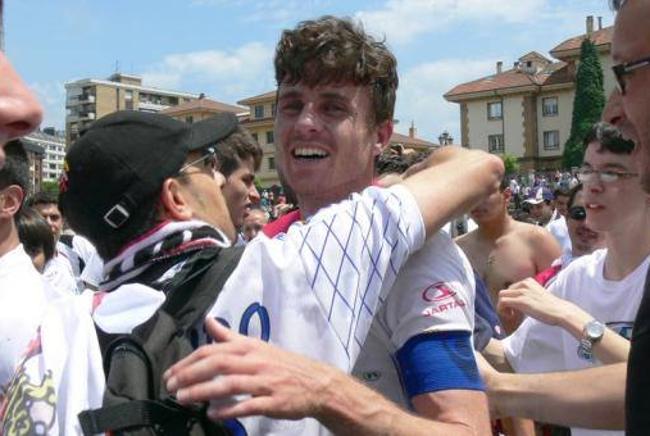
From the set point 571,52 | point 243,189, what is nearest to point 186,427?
point 243,189

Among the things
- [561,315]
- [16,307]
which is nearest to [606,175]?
[561,315]

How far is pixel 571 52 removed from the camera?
70.3 metres

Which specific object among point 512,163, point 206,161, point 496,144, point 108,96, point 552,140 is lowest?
point 206,161

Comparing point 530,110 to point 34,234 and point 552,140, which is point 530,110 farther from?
point 34,234

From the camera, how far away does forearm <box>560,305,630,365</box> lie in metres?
2.99

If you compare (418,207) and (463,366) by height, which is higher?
(418,207)

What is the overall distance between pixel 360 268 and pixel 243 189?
110 inches

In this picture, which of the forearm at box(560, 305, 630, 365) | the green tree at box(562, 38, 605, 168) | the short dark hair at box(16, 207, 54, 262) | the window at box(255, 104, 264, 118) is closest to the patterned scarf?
the forearm at box(560, 305, 630, 365)

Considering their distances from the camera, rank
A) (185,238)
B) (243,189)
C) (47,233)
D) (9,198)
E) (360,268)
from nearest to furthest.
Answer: (360,268) → (185,238) → (9,198) → (243,189) → (47,233)

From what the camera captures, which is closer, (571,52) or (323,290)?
(323,290)

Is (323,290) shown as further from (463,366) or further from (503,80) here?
(503,80)

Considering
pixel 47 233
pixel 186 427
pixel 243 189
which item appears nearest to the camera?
pixel 186 427

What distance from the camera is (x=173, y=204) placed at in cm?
210

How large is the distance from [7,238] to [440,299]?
1.80m
